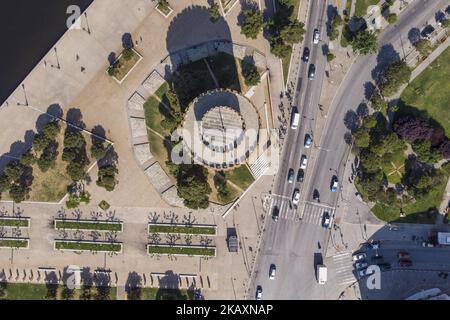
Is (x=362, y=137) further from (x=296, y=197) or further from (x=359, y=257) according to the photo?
(x=359, y=257)

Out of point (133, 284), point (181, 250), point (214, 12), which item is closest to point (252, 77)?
point (214, 12)

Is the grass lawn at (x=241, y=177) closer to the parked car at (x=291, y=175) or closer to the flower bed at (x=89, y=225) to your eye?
the parked car at (x=291, y=175)

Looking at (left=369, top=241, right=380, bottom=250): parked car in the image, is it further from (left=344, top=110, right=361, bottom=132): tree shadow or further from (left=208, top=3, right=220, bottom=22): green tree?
(left=208, top=3, right=220, bottom=22): green tree

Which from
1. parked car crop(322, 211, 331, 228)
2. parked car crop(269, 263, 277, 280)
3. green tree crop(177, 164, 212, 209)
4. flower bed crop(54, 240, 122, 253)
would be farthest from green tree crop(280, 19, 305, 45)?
flower bed crop(54, 240, 122, 253)

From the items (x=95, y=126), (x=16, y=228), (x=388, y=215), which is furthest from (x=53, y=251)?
(x=388, y=215)

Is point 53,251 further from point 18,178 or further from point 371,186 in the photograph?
point 371,186

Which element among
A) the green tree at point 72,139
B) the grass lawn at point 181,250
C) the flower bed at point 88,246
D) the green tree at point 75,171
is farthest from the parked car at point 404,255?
the green tree at point 72,139
